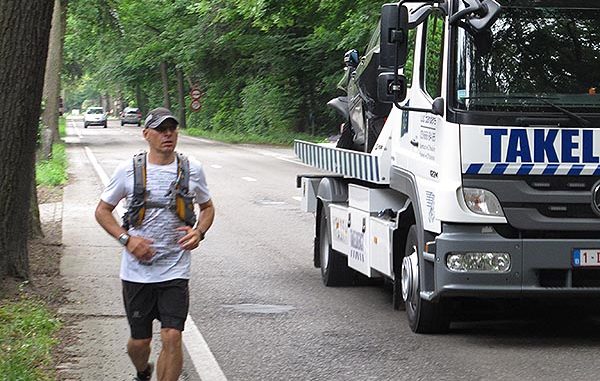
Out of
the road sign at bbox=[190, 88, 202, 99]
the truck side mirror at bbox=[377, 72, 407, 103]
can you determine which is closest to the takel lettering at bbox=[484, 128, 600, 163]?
the truck side mirror at bbox=[377, 72, 407, 103]

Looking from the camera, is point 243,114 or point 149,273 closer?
point 149,273

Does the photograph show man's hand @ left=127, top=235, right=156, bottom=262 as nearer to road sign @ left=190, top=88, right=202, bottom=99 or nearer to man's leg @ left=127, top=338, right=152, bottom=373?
man's leg @ left=127, top=338, right=152, bottom=373

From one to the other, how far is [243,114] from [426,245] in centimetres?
5881

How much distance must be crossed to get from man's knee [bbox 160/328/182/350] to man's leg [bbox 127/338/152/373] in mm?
280

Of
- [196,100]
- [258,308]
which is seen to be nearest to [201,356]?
[258,308]

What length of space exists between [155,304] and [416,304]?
3067 mm

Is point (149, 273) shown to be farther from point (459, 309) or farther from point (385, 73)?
point (459, 309)

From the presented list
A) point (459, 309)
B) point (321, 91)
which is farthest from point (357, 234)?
point (321, 91)

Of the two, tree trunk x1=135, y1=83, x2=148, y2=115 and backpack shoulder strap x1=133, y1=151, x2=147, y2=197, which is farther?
tree trunk x1=135, y1=83, x2=148, y2=115

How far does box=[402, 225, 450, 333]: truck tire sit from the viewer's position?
9617mm

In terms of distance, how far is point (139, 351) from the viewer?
→ 721cm

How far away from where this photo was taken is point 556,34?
9.35m

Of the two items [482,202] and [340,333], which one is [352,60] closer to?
[340,333]

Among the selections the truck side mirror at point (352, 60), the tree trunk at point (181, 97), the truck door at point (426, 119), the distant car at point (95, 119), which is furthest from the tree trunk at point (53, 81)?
the distant car at point (95, 119)
